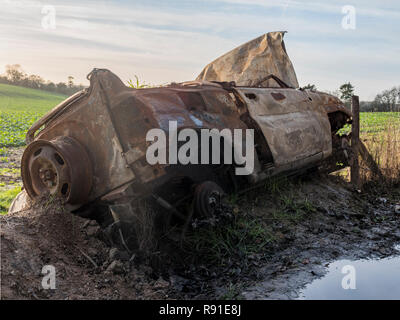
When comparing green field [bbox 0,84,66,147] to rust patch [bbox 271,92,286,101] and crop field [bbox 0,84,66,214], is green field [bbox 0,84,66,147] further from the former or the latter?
rust patch [bbox 271,92,286,101]

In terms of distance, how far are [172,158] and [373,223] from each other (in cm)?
384

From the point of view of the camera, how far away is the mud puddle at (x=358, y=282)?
388 cm

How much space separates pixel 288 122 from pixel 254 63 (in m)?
2.94

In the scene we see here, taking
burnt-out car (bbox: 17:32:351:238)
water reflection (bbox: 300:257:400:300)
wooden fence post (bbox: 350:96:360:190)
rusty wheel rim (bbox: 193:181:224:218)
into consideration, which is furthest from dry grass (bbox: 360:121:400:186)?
rusty wheel rim (bbox: 193:181:224:218)

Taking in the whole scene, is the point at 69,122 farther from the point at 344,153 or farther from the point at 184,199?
the point at 344,153

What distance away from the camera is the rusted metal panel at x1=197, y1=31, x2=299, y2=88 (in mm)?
8398

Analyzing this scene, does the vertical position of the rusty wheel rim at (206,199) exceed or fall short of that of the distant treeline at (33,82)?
A: it falls short

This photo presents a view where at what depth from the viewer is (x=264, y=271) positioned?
4.30 metres

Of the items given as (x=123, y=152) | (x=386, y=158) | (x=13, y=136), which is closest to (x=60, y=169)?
(x=123, y=152)

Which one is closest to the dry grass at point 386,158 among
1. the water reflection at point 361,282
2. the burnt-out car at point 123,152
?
the water reflection at point 361,282

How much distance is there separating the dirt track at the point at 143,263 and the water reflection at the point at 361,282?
0.13 m

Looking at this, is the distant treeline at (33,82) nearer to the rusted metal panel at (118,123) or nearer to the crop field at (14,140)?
the crop field at (14,140)

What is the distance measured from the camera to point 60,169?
13.6 ft

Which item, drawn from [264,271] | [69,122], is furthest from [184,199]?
[69,122]
